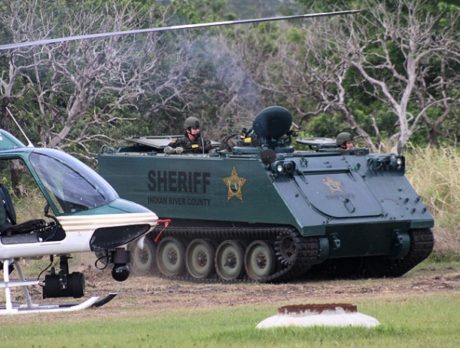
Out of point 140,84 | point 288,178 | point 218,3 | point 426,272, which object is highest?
point 218,3

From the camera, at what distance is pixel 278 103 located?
32875mm

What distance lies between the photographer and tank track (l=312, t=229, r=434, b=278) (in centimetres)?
2000

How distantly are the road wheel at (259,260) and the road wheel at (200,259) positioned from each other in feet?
2.32

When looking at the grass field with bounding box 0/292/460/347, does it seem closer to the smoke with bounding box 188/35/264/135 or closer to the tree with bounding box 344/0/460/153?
the tree with bounding box 344/0/460/153

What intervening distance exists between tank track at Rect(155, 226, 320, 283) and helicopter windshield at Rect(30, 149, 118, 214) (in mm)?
4254

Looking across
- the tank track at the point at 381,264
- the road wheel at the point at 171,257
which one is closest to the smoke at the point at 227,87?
the road wheel at the point at 171,257

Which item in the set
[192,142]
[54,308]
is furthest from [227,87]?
[54,308]

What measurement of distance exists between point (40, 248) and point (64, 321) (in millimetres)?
873

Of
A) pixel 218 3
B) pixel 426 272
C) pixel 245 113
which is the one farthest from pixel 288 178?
pixel 218 3

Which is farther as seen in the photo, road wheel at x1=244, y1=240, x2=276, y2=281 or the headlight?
road wheel at x1=244, y1=240, x2=276, y2=281

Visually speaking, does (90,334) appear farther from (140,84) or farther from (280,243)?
(140,84)

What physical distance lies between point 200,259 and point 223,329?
7.85 meters

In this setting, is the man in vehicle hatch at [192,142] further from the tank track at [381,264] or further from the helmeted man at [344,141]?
the tank track at [381,264]

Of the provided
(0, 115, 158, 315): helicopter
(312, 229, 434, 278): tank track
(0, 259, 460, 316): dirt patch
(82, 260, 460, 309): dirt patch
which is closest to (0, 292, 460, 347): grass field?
(0, 115, 158, 315): helicopter
